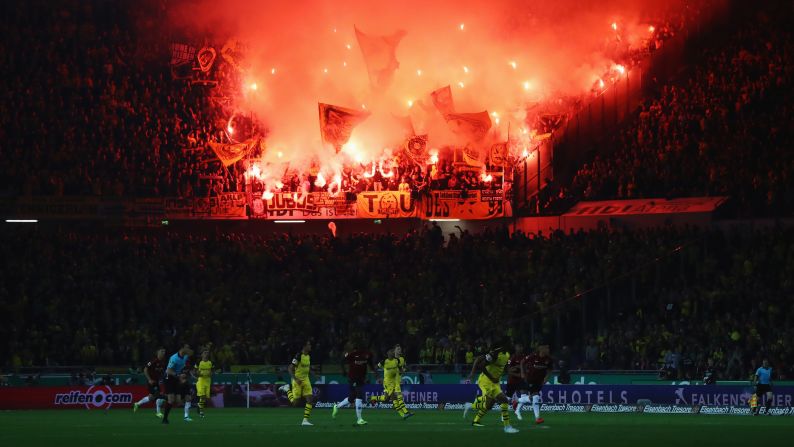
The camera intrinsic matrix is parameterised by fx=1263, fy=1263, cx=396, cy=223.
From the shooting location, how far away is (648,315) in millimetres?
43000

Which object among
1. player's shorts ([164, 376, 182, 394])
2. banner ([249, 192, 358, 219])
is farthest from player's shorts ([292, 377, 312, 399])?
banner ([249, 192, 358, 219])

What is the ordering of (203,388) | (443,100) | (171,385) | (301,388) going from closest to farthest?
(171,385) < (301,388) < (203,388) < (443,100)

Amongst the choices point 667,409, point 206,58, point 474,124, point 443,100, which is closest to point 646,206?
point 474,124

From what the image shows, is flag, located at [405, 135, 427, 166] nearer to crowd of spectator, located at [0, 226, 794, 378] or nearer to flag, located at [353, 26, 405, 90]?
crowd of spectator, located at [0, 226, 794, 378]

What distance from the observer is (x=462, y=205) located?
166 ft

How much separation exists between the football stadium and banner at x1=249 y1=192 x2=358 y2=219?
9cm

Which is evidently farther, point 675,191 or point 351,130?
point 351,130

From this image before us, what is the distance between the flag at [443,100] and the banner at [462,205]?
4.67 meters

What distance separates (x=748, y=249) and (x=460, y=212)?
39.7 feet

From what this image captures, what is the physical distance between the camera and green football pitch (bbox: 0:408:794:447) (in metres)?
24.9

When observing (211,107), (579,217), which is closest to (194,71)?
(211,107)

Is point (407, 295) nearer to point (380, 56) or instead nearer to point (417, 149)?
point (417, 149)

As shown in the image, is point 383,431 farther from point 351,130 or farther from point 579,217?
point 351,130

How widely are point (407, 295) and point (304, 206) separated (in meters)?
6.51
